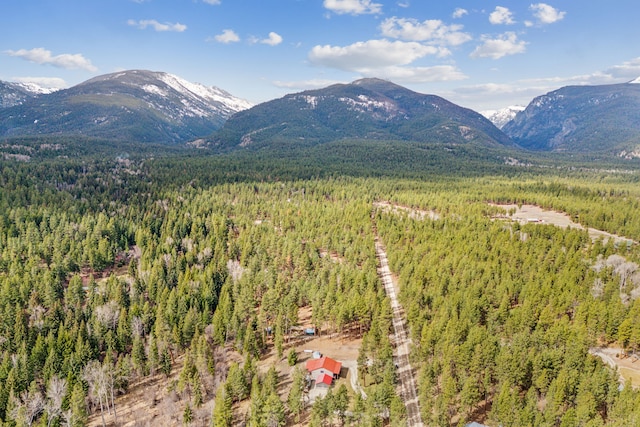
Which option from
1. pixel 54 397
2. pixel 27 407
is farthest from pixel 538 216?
pixel 27 407

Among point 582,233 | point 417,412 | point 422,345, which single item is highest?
point 582,233

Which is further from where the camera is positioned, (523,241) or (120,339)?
(523,241)

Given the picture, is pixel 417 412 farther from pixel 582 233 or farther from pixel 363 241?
pixel 582 233

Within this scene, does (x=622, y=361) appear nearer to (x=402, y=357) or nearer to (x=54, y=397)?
(x=402, y=357)

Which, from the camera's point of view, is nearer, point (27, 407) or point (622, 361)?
point (27, 407)

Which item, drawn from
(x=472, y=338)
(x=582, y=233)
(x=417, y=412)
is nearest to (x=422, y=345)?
(x=472, y=338)

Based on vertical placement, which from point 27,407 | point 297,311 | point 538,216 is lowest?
point 27,407

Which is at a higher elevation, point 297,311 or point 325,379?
point 297,311
